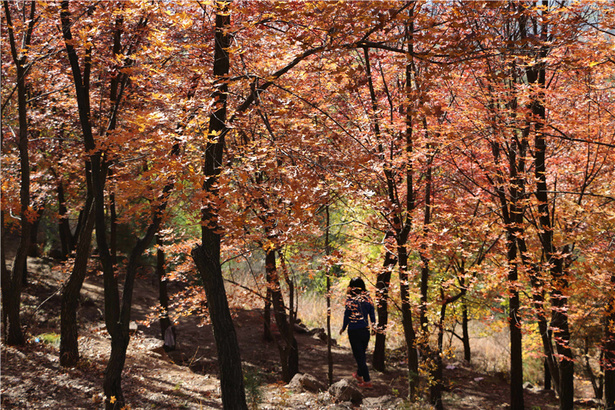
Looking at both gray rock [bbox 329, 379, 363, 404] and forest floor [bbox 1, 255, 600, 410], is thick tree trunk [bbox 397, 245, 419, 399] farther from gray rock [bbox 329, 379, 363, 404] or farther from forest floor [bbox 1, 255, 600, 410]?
gray rock [bbox 329, 379, 363, 404]

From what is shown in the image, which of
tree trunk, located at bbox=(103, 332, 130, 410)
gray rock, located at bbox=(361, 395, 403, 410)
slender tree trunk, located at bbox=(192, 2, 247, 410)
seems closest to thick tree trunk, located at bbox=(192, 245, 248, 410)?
slender tree trunk, located at bbox=(192, 2, 247, 410)

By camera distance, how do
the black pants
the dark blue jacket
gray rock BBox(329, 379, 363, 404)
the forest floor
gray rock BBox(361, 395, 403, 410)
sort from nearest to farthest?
the forest floor → gray rock BBox(361, 395, 403, 410) → gray rock BBox(329, 379, 363, 404) → the dark blue jacket → the black pants

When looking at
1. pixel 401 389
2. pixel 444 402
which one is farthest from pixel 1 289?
pixel 444 402

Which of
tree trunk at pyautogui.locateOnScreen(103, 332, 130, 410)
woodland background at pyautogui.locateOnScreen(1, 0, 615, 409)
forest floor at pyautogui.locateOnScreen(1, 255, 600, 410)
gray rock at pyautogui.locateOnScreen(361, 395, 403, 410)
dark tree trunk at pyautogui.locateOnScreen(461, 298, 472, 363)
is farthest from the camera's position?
dark tree trunk at pyautogui.locateOnScreen(461, 298, 472, 363)

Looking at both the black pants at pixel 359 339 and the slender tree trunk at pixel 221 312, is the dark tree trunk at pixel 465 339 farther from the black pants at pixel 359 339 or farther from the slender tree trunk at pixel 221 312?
the slender tree trunk at pixel 221 312

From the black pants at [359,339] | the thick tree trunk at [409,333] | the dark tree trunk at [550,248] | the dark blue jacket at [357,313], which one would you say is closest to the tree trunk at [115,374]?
the dark blue jacket at [357,313]

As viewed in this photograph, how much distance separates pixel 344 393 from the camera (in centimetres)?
726

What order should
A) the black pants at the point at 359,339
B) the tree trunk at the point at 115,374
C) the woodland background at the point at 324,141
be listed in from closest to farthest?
the woodland background at the point at 324,141 < the tree trunk at the point at 115,374 < the black pants at the point at 359,339

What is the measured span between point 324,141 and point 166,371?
20.1ft

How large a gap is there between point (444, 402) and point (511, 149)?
579 centimetres

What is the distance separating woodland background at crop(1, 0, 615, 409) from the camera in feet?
15.6

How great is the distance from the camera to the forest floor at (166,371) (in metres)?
6.88

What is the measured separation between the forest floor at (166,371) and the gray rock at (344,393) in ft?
0.49

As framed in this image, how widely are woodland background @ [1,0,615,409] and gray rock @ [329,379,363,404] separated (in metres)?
0.94
